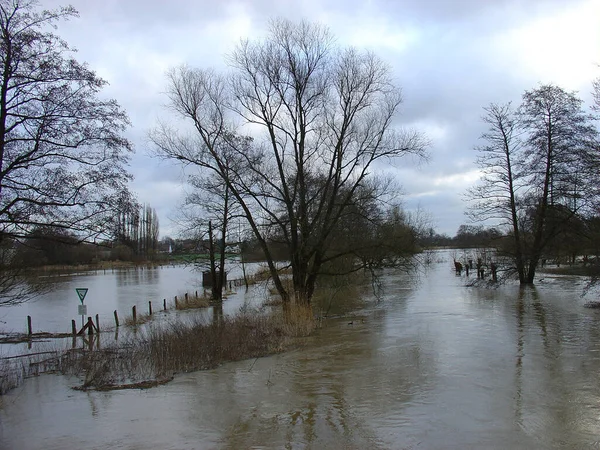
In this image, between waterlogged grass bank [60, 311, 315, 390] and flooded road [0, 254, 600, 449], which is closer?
flooded road [0, 254, 600, 449]

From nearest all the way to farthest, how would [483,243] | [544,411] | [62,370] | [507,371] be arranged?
[544,411]
[507,371]
[62,370]
[483,243]

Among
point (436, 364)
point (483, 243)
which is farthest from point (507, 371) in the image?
point (483, 243)

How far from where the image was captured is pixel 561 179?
28484 millimetres

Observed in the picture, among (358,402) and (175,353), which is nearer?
(358,402)

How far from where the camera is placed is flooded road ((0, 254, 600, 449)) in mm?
6770

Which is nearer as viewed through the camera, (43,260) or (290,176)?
(43,260)

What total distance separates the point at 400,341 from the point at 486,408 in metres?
7.32

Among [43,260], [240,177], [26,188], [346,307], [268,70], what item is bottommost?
[346,307]

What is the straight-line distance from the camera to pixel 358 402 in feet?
28.2

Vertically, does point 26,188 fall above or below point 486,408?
above

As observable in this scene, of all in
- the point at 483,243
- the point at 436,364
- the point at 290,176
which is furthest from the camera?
the point at 483,243

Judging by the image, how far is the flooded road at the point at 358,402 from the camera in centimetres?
677

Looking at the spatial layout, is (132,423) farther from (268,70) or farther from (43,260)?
(268,70)

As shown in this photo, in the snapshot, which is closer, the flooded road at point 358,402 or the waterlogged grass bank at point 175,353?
the flooded road at point 358,402
